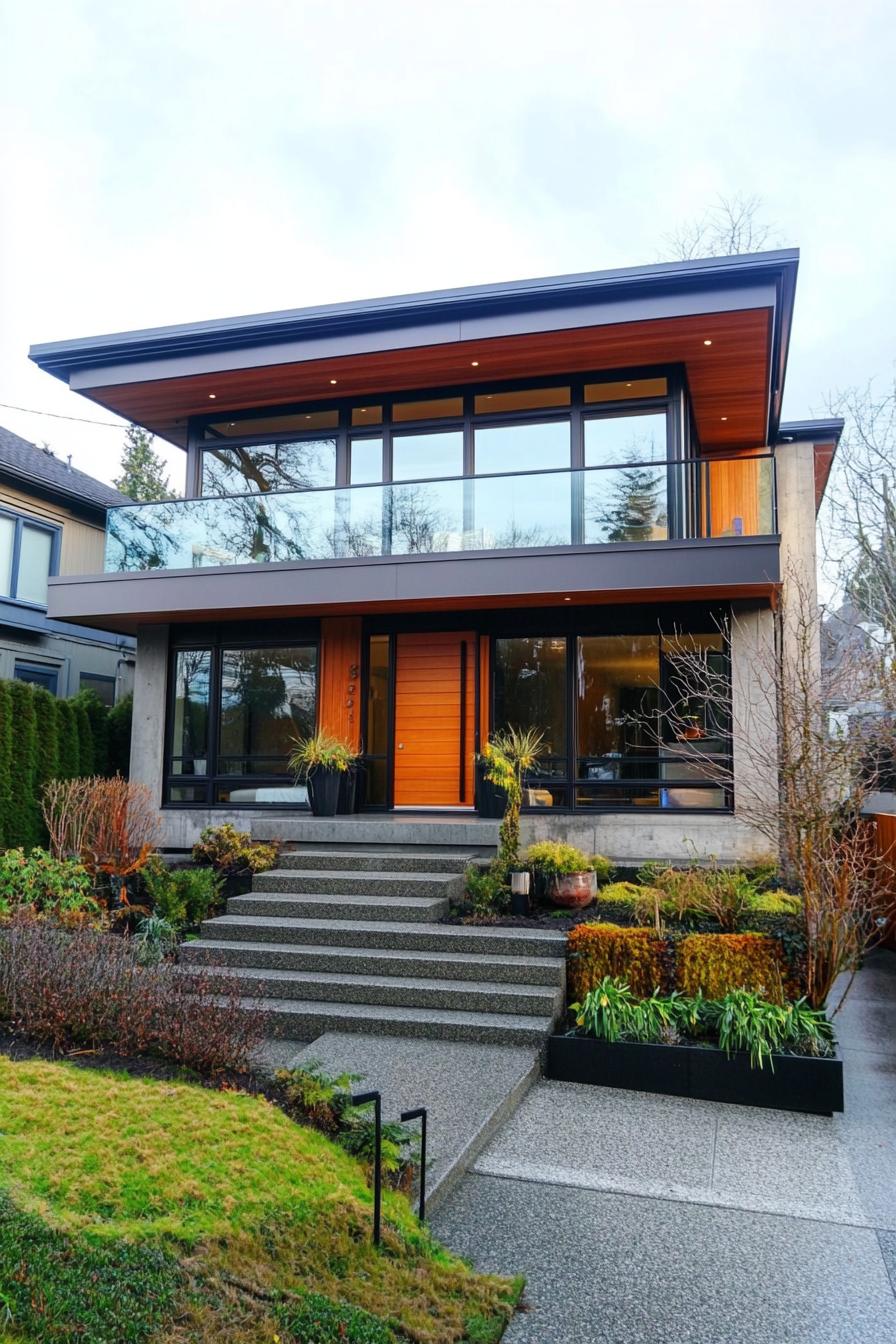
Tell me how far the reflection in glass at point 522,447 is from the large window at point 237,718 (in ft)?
11.8

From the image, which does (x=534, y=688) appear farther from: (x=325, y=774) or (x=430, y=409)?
(x=430, y=409)

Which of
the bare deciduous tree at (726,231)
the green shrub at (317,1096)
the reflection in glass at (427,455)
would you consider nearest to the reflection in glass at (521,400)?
the reflection in glass at (427,455)

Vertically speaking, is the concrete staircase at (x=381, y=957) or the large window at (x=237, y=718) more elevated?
the large window at (x=237, y=718)

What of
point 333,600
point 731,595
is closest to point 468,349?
point 333,600

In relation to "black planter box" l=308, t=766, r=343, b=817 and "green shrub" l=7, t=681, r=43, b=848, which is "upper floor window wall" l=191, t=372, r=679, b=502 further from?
"green shrub" l=7, t=681, r=43, b=848

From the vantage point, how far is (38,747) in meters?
11.7

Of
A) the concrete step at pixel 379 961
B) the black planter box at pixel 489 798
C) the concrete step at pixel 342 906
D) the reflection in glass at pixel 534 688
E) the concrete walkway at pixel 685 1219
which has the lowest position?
the concrete walkway at pixel 685 1219

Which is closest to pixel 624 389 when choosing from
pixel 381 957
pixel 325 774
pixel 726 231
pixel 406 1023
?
pixel 325 774

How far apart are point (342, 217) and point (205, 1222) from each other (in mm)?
28531

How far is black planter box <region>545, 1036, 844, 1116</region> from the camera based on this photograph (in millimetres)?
5629

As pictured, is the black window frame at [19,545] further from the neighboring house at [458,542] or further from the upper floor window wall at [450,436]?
the upper floor window wall at [450,436]

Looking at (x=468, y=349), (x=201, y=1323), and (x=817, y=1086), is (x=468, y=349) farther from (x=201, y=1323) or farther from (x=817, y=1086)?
(x=201, y=1323)

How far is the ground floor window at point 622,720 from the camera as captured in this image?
36.8 feet

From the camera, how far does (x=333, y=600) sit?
11.5 meters
